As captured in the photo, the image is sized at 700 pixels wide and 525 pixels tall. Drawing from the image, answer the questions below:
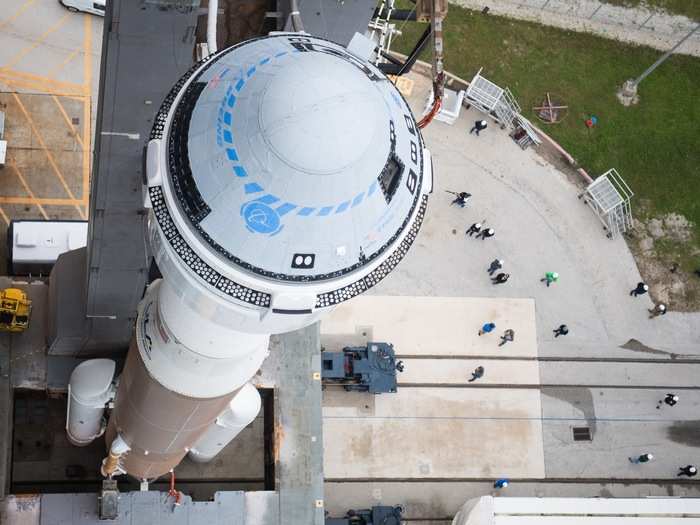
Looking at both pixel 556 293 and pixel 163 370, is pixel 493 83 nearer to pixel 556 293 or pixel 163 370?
pixel 556 293

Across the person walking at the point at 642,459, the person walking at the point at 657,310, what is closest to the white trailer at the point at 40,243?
the person walking at the point at 642,459

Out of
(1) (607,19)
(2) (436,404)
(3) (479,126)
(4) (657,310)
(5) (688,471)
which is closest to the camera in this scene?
(2) (436,404)

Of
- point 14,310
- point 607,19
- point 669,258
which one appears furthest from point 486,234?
point 14,310

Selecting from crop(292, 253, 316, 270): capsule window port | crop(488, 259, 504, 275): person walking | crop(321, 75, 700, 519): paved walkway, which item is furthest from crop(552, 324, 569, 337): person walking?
crop(292, 253, 316, 270): capsule window port

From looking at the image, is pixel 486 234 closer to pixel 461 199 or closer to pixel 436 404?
pixel 461 199

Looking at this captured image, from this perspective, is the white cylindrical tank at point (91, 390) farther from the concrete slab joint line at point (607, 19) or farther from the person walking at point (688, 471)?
the concrete slab joint line at point (607, 19)

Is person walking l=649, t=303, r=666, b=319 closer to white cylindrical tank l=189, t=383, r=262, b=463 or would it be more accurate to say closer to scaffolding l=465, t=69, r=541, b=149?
scaffolding l=465, t=69, r=541, b=149
